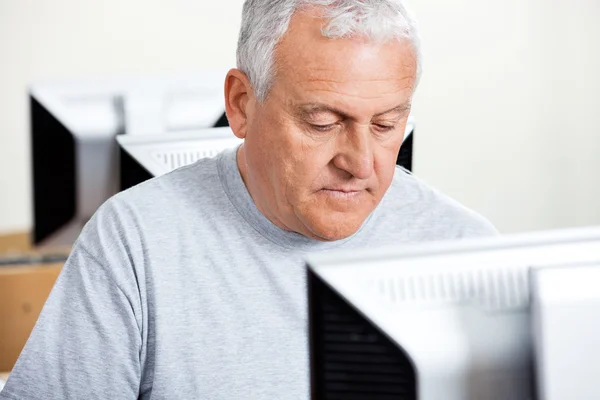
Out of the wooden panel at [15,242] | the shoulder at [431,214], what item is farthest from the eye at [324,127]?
the wooden panel at [15,242]

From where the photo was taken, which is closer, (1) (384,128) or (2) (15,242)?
(1) (384,128)

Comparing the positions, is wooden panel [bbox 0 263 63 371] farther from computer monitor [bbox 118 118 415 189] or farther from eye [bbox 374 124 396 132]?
eye [bbox 374 124 396 132]

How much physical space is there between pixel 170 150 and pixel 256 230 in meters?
0.29

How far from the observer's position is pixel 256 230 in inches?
51.8

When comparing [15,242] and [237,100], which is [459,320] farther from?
[15,242]

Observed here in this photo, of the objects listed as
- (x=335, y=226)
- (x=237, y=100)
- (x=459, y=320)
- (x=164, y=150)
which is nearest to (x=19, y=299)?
(x=164, y=150)

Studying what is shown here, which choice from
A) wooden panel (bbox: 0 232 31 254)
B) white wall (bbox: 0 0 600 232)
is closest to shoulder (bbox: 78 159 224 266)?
wooden panel (bbox: 0 232 31 254)

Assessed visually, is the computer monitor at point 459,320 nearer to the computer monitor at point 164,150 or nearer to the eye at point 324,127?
the eye at point 324,127

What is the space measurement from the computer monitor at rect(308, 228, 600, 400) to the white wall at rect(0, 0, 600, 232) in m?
2.97

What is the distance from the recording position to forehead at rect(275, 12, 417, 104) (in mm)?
1132

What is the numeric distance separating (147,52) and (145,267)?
246 centimetres

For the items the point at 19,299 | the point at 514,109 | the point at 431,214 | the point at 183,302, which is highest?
the point at 431,214

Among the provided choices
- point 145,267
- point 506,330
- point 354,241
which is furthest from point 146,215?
point 506,330

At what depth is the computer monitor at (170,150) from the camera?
59.7 inches
